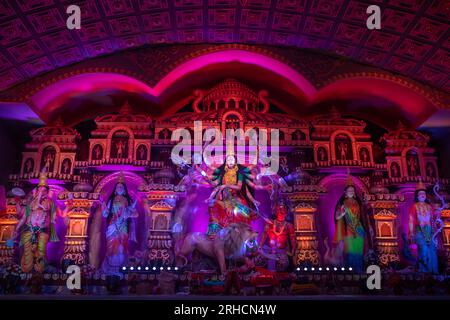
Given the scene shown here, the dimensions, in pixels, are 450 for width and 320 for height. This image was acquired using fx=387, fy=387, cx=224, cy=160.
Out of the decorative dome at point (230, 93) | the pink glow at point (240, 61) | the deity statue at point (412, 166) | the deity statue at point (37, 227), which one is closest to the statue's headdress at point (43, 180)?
the deity statue at point (37, 227)

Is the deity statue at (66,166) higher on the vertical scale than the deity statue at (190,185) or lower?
higher

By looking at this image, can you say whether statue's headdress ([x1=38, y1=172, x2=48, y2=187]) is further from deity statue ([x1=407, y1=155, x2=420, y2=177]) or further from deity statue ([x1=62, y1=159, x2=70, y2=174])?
deity statue ([x1=407, y1=155, x2=420, y2=177])

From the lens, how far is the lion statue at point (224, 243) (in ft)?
25.4

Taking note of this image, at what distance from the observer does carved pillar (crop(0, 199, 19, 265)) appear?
8141 millimetres

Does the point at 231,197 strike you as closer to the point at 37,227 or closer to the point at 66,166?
the point at 66,166

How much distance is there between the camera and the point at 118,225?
26.9ft

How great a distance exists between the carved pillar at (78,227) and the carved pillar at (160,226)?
1.34 meters

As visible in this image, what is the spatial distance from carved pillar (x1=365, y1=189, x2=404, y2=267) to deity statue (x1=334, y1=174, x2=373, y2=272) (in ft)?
0.92

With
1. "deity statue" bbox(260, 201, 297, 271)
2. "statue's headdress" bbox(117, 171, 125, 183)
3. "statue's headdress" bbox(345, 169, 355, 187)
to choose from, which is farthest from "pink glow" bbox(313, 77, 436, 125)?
"statue's headdress" bbox(117, 171, 125, 183)

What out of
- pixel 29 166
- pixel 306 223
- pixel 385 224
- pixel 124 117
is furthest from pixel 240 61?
pixel 29 166

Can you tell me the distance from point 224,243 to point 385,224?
3.61 meters

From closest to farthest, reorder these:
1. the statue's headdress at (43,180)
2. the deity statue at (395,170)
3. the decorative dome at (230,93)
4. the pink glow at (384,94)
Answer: the statue's headdress at (43,180)
the pink glow at (384,94)
the deity statue at (395,170)
the decorative dome at (230,93)

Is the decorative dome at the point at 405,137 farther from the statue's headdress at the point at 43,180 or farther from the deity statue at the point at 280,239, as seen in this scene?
the statue's headdress at the point at 43,180

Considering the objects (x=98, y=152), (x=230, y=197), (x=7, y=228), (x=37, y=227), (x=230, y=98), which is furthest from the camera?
(x=230, y=98)
